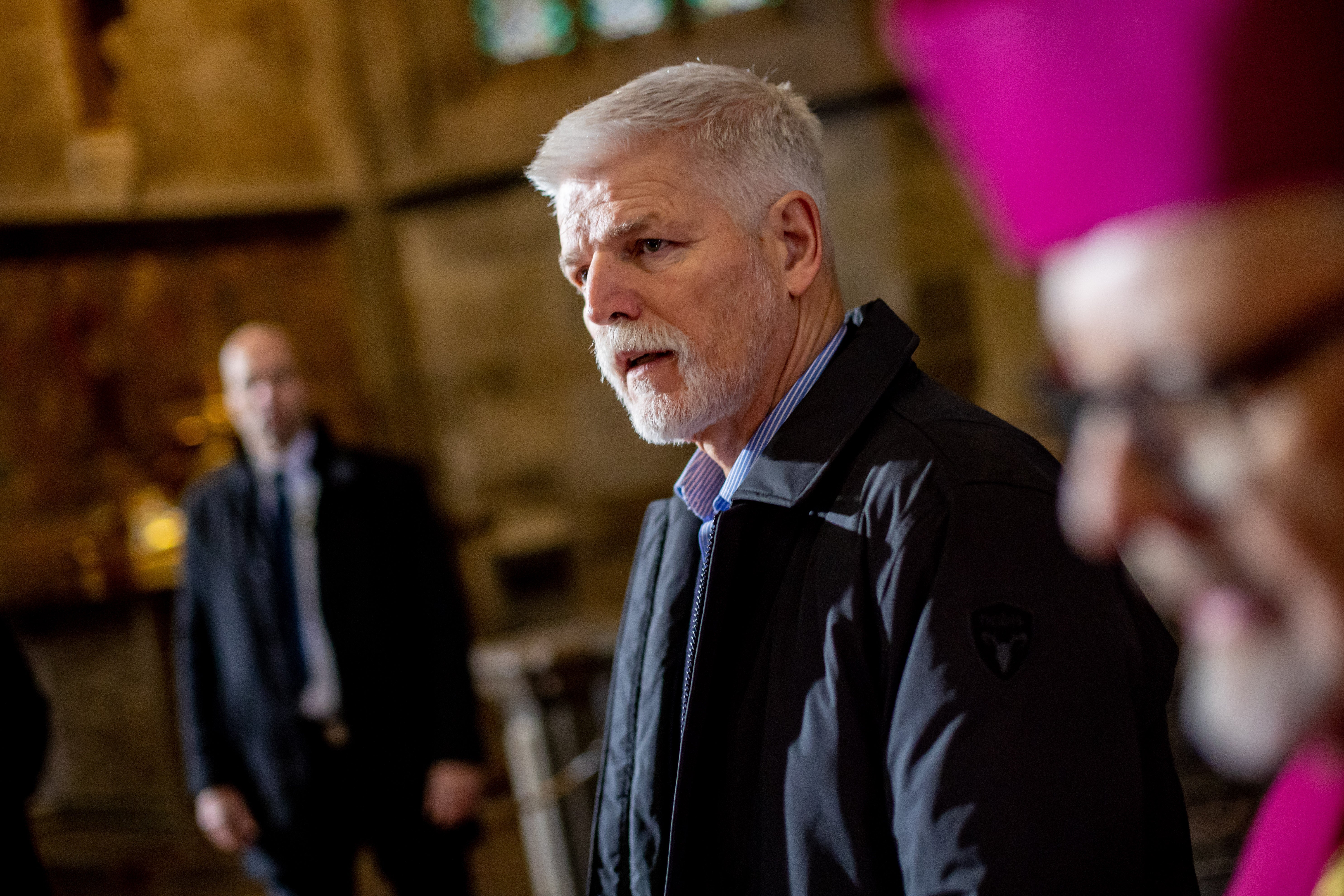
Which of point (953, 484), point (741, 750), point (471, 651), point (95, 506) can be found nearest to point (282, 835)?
point (471, 651)

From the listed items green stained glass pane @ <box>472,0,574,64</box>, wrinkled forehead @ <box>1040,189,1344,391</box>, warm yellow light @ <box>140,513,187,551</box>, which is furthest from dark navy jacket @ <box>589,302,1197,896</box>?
green stained glass pane @ <box>472,0,574,64</box>

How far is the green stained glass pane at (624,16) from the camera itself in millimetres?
8266

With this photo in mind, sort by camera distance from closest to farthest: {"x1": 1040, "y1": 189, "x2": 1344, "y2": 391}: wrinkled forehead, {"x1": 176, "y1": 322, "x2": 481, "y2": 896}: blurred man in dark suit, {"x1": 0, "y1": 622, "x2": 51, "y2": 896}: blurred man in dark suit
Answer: {"x1": 1040, "y1": 189, "x2": 1344, "y2": 391}: wrinkled forehead, {"x1": 0, "y1": 622, "x2": 51, "y2": 896}: blurred man in dark suit, {"x1": 176, "y1": 322, "x2": 481, "y2": 896}: blurred man in dark suit

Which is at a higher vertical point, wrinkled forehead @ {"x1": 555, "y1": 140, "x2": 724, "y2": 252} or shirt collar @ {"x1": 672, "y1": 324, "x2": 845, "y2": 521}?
wrinkled forehead @ {"x1": 555, "y1": 140, "x2": 724, "y2": 252}

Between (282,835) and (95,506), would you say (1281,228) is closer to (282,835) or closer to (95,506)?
(282,835)

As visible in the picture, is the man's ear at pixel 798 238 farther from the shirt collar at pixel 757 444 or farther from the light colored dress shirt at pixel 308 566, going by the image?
the light colored dress shirt at pixel 308 566

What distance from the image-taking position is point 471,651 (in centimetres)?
380

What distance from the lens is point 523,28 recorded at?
8.62 m

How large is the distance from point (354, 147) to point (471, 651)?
5753 mm

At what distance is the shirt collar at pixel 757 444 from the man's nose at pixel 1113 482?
0.82 m

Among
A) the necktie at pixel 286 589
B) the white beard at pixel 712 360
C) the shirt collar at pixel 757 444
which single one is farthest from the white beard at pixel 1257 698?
the necktie at pixel 286 589

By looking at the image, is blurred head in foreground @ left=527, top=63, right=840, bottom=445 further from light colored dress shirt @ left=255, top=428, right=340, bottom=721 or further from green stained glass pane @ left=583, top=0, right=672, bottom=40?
green stained glass pane @ left=583, top=0, right=672, bottom=40

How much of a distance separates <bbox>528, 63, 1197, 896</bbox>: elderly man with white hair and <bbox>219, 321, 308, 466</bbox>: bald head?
2022mm

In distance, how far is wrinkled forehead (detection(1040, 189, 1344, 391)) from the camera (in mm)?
654
